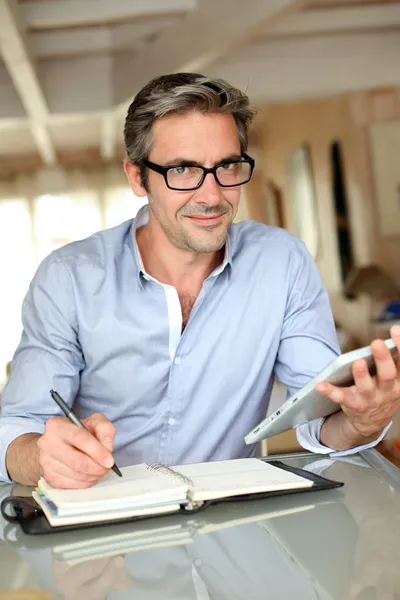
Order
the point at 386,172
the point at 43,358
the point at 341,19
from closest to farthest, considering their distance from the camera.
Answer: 1. the point at 43,358
2. the point at 341,19
3. the point at 386,172

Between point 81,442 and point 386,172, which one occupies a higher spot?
point 386,172

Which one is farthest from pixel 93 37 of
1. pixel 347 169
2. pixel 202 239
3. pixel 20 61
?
pixel 202 239

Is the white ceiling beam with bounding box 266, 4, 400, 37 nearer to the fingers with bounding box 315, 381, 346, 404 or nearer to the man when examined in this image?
the man

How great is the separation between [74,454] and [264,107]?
791cm

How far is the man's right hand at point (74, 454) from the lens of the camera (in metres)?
1.10

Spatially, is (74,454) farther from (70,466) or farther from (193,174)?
(193,174)

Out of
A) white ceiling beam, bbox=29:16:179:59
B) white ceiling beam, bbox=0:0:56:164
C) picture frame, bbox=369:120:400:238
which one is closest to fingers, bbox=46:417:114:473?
white ceiling beam, bbox=0:0:56:164

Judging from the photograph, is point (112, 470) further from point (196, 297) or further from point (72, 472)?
point (196, 297)

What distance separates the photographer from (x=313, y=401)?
125cm

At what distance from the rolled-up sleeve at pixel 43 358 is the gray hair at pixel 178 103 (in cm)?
32

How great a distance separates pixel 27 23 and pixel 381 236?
11.5 feet

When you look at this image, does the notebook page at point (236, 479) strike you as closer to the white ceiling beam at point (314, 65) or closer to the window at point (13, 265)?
the white ceiling beam at point (314, 65)

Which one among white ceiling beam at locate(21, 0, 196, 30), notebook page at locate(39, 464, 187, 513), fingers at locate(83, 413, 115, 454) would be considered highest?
white ceiling beam at locate(21, 0, 196, 30)

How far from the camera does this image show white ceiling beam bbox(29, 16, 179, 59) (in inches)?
207
